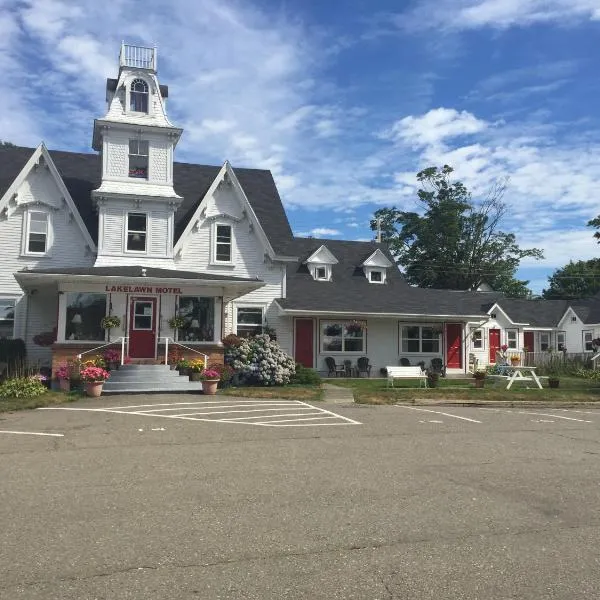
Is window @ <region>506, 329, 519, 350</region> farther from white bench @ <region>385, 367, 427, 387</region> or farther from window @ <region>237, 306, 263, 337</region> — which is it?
window @ <region>237, 306, 263, 337</region>

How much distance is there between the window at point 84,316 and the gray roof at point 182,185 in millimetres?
4410

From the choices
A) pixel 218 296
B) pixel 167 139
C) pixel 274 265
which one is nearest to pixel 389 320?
pixel 274 265

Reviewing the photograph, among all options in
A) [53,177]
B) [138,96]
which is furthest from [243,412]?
[138,96]

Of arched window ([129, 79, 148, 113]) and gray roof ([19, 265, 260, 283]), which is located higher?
arched window ([129, 79, 148, 113])

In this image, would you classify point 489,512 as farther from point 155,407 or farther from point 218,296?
point 218,296

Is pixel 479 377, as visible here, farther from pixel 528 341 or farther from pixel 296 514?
pixel 528 341

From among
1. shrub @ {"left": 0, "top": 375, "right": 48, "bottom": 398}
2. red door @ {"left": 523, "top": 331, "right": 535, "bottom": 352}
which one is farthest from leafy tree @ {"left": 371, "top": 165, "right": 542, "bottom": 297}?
shrub @ {"left": 0, "top": 375, "right": 48, "bottom": 398}

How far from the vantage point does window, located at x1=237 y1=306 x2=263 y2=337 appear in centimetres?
2620

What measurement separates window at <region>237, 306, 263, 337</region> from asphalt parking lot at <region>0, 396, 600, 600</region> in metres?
14.6

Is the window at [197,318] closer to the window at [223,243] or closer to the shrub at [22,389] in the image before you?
the window at [223,243]

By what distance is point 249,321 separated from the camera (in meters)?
26.5

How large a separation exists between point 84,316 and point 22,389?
16.0ft

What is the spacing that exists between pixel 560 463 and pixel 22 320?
20.8 meters

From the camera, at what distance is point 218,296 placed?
22.0 metres
